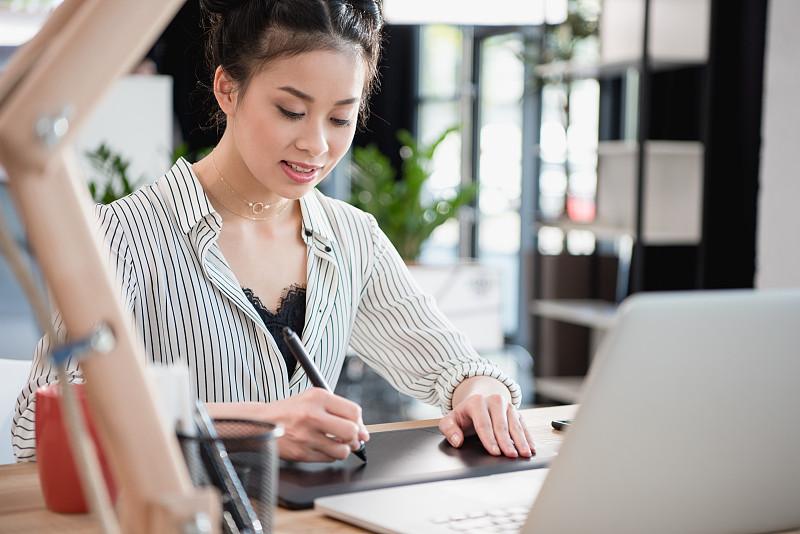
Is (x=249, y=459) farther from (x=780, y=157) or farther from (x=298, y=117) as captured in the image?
(x=780, y=157)

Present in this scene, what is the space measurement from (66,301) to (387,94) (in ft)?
26.5

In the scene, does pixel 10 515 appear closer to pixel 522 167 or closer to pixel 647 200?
pixel 647 200

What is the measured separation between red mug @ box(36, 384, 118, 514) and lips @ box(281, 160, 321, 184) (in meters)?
0.66

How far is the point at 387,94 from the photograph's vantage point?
842 centimetres

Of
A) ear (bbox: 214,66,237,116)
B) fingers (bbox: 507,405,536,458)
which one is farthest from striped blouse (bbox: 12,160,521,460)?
fingers (bbox: 507,405,536,458)

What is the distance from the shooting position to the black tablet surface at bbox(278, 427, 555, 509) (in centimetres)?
95

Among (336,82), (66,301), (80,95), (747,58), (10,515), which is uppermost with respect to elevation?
(747,58)

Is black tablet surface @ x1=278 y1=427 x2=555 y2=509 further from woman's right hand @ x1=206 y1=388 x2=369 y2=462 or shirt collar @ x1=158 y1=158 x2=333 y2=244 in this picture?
shirt collar @ x1=158 y1=158 x2=333 y2=244

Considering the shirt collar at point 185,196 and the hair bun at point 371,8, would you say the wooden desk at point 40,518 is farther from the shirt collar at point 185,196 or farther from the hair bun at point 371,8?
the hair bun at point 371,8

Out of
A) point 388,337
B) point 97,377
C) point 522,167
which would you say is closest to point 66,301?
point 97,377

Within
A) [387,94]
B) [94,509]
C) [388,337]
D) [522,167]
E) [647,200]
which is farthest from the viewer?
[387,94]

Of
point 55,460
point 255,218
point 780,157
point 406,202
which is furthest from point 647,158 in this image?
point 55,460

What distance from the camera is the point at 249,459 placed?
74 centimetres

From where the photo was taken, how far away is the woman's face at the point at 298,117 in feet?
4.72
